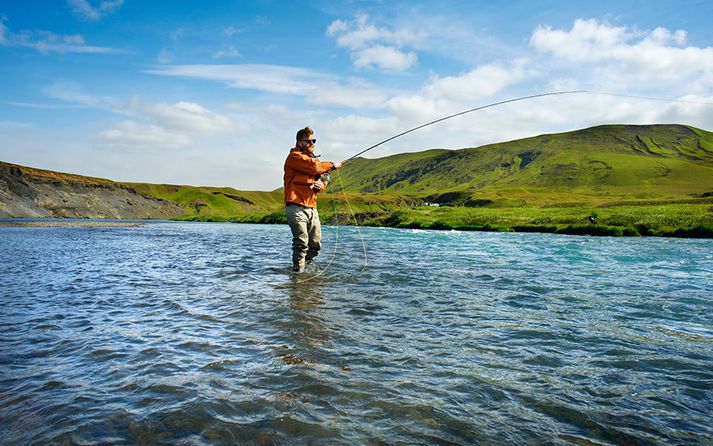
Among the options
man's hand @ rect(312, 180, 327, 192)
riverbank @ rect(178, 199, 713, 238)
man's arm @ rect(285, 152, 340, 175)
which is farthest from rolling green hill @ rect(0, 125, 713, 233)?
man's hand @ rect(312, 180, 327, 192)

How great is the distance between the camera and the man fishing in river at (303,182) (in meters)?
12.0

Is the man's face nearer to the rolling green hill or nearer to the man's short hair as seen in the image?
the man's short hair

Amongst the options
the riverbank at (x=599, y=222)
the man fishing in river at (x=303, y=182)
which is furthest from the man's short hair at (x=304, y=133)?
the riverbank at (x=599, y=222)

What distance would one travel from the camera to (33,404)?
3.85 metres

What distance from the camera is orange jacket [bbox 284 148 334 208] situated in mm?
11875

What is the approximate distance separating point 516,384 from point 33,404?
182 inches

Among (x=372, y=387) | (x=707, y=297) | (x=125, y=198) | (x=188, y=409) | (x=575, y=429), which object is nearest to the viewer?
(x=575, y=429)

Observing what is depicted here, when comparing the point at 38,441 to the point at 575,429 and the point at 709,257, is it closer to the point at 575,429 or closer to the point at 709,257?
the point at 575,429

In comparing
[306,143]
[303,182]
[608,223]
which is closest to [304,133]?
[306,143]

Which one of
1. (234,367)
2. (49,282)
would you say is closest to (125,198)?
(49,282)

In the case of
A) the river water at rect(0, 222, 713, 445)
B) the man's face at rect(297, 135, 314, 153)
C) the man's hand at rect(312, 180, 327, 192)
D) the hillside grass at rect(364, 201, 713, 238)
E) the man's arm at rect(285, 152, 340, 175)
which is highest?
the man's face at rect(297, 135, 314, 153)

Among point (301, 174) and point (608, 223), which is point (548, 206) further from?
point (301, 174)

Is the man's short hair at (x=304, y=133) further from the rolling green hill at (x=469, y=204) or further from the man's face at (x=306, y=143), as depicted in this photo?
the rolling green hill at (x=469, y=204)

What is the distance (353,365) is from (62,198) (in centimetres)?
11708
